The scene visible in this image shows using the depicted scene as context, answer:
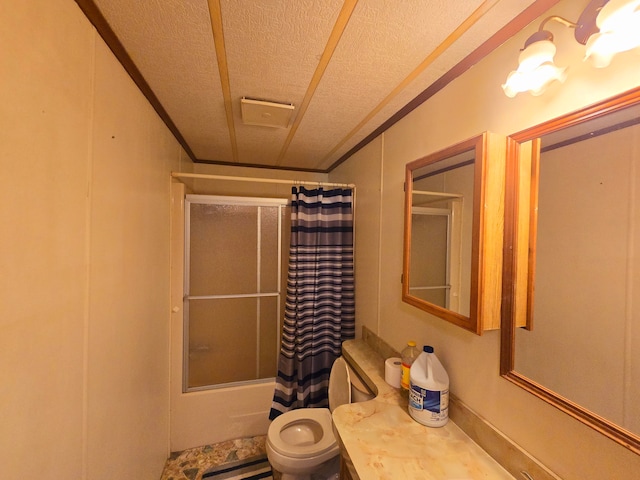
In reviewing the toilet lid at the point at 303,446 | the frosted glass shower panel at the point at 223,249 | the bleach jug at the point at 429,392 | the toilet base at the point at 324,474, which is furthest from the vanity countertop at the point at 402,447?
the frosted glass shower panel at the point at 223,249

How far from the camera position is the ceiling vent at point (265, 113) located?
1.26 metres

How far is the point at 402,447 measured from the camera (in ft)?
2.84

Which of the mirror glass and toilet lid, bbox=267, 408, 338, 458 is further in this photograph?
toilet lid, bbox=267, 408, 338, 458

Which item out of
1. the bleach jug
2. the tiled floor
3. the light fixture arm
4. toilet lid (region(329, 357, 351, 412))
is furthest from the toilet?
the light fixture arm

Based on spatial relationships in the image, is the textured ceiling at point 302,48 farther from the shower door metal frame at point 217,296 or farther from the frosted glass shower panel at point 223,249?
the frosted glass shower panel at point 223,249

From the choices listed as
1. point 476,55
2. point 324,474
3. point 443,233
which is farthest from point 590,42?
point 324,474

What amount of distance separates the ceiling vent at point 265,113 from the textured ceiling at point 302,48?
3 centimetres

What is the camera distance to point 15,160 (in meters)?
0.54

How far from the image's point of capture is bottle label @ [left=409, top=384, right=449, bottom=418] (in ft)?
3.15

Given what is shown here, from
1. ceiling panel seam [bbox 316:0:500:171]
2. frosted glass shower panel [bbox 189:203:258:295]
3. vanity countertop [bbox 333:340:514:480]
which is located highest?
ceiling panel seam [bbox 316:0:500:171]

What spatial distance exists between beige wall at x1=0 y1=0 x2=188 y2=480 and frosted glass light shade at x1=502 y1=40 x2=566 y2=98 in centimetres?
119

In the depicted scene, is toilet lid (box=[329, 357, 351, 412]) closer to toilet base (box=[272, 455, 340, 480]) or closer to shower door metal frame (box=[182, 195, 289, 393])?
toilet base (box=[272, 455, 340, 480])

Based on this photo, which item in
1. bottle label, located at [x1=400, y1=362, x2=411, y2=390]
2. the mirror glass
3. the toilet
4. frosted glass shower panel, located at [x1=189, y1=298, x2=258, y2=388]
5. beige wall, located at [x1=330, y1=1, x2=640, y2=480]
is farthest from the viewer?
frosted glass shower panel, located at [x1=189, y1=298, x2=258, y2=388]

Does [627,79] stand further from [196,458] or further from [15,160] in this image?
[196,458]
